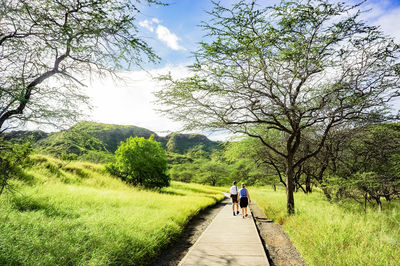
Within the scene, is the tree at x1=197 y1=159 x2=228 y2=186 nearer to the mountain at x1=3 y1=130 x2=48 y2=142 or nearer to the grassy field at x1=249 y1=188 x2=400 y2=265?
the grassy field at x1=249 y1=188 x2=400 y2=265

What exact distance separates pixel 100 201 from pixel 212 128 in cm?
628

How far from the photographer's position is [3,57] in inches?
148

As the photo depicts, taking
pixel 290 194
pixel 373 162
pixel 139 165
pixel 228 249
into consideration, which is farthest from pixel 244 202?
pixel 139 165

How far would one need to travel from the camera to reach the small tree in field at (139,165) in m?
20.5

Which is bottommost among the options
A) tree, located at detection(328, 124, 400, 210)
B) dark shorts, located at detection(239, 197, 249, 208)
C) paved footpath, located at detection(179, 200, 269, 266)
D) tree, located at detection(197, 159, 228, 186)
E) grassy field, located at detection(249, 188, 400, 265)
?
tree, located at detection(197, 159, 228, 186)

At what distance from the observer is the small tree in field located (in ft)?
67.1

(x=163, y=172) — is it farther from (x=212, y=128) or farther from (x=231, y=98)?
(x=231, y=98)

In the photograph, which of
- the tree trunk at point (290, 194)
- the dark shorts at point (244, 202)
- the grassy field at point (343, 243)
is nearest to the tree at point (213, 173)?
the dark shorts at point (244, 202)

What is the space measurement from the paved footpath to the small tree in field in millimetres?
13973

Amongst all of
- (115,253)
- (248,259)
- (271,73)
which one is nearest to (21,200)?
(115,253)

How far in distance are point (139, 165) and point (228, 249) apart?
16.5 m

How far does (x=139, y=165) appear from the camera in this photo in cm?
2052

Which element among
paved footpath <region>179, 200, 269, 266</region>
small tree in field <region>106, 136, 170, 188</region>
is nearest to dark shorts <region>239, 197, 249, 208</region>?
paved footpath <region>179, 200, 269, 266</region>

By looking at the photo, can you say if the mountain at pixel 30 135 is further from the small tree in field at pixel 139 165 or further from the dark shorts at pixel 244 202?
the small tree in field at pixel 139 165
